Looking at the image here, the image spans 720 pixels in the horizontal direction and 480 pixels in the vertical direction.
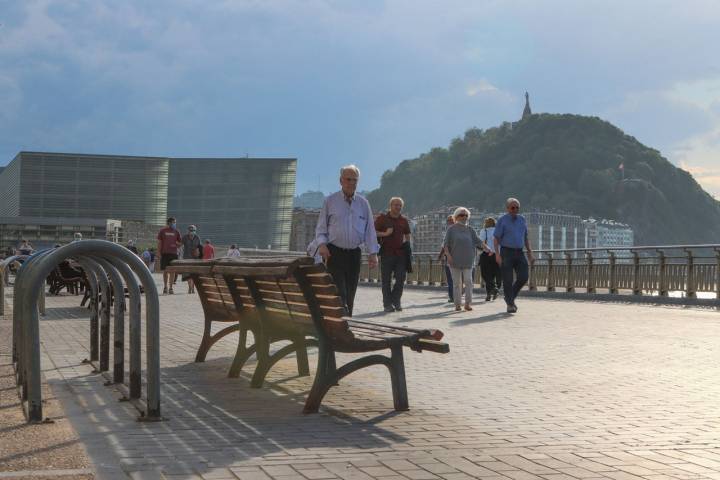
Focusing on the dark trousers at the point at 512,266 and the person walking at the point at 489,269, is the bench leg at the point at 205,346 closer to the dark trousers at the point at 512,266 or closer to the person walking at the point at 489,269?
the dark trousers at the point at 512,266

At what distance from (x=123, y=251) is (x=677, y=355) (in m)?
6.12

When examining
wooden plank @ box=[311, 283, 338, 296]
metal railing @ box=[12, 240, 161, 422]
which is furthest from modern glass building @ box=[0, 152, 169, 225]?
wooden plank @ box=[311, 283, 338, 296]

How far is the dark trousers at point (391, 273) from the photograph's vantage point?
16.7 meters

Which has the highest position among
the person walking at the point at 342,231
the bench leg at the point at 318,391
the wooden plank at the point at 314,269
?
the person walking at the point at 342,231

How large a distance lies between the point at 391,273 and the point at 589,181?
5191 inches

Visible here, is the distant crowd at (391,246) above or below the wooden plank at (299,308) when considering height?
above

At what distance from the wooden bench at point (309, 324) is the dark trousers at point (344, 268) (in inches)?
74.9

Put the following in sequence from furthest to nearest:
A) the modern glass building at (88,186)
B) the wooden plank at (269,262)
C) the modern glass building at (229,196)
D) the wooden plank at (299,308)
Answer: the modern glass building at (229,196) < the modern glass building at (88,186) < the wooden plank at (299,308) < the wooden plank at (269,262)

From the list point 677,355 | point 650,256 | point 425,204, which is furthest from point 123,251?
point 425,204

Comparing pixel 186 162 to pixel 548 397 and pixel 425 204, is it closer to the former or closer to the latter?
pixel 425 204

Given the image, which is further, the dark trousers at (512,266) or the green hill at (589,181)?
the green hill at (589,181)

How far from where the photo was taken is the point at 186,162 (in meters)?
140

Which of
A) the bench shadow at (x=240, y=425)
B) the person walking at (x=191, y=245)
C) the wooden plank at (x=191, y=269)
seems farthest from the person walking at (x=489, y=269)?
the bench shadow at (x=240, y=425)

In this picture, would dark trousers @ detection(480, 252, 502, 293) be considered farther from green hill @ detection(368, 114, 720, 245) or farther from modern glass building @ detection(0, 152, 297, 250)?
green hill @ detection(368, 114, 720, 245)
